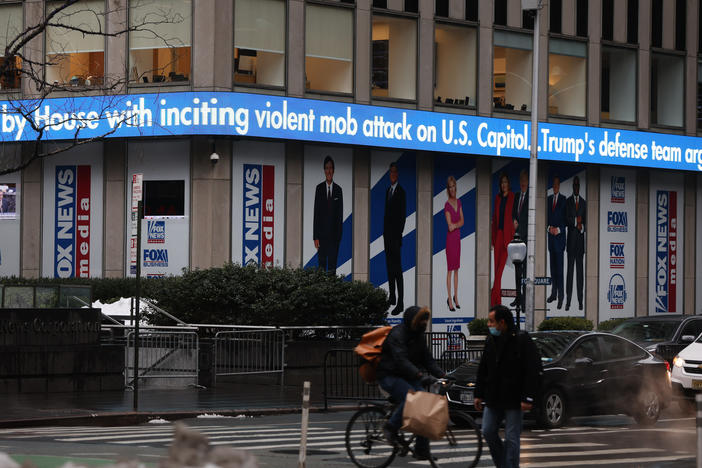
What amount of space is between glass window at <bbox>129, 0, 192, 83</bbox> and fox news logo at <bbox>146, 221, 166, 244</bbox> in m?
3.96

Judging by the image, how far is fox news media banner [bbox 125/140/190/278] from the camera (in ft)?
110

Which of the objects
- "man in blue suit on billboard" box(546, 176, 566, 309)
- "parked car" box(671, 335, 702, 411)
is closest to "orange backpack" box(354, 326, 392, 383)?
"parked car" box(671, 335, 702, 411)

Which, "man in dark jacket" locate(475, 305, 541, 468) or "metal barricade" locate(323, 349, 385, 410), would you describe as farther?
"metal barricade" locate(323, 349, 385, 410)

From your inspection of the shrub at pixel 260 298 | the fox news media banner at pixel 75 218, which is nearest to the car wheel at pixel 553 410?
the shrub at pixel 260 298

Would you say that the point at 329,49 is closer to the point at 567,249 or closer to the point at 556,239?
the point at 556,239

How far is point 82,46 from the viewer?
34562 mm

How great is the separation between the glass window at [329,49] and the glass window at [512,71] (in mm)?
5573

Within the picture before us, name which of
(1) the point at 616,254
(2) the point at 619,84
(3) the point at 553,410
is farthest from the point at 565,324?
(3) the point at 553,410

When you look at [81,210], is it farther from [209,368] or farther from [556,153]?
[556,153]

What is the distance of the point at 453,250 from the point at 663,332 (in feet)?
44.5

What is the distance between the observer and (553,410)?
1852 cm

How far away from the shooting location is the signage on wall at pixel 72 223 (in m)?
34.6

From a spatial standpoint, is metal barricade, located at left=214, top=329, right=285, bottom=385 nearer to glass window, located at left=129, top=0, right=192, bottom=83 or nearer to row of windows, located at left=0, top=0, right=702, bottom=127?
row of windows, located at left=0, top=0, right=702, bottom=127

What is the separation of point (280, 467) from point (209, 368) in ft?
38.6
